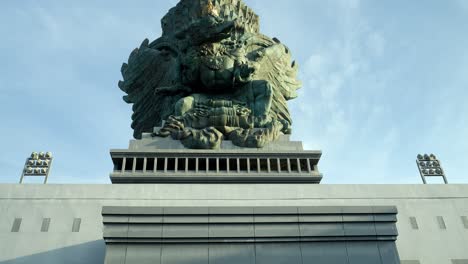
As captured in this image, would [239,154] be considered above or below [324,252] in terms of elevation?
above

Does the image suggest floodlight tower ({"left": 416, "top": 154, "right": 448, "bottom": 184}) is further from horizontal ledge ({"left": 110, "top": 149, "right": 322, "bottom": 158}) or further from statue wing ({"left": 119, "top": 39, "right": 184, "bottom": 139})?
statue wing ({"left": 119, "top": 39, "right": 184, "bottom": 139})

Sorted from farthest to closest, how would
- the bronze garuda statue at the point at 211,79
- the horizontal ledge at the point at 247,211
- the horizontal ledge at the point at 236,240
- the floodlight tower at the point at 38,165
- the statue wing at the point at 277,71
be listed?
the statue wing at the point at 277,71
the bronze garuda statue at the point at 211,79
the floodlight tower at the point at 38,165
the horizontal ledge at the point at 247,211
the horizontal ledge at the point at 236,240

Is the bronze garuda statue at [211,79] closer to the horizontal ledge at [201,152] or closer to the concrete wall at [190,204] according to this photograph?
the horizontal ledge at [201,152]

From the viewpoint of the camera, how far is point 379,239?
1516cm

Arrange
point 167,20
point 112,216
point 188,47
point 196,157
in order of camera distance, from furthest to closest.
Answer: point 167,20 → point 188,47 → point 196,157 → point 112,216

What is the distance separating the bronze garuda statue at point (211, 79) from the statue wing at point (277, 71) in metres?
0.07

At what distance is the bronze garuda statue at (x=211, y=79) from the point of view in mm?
25672

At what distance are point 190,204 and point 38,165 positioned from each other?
838cm

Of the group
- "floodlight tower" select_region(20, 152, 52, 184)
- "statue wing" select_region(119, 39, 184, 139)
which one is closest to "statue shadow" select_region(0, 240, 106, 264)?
"floodlight tower" select_region(20, 152, 52, 184)

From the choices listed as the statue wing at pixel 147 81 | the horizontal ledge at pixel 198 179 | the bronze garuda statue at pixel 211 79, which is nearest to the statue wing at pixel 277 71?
the bronze garuda statue at pixel 211 79

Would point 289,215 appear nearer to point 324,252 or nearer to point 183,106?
point 324,252

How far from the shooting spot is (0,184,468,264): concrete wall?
58.0 ft

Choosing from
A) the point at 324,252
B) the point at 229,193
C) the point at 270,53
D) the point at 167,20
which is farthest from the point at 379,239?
the point at 167,20

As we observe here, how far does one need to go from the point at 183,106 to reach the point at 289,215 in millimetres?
13069
